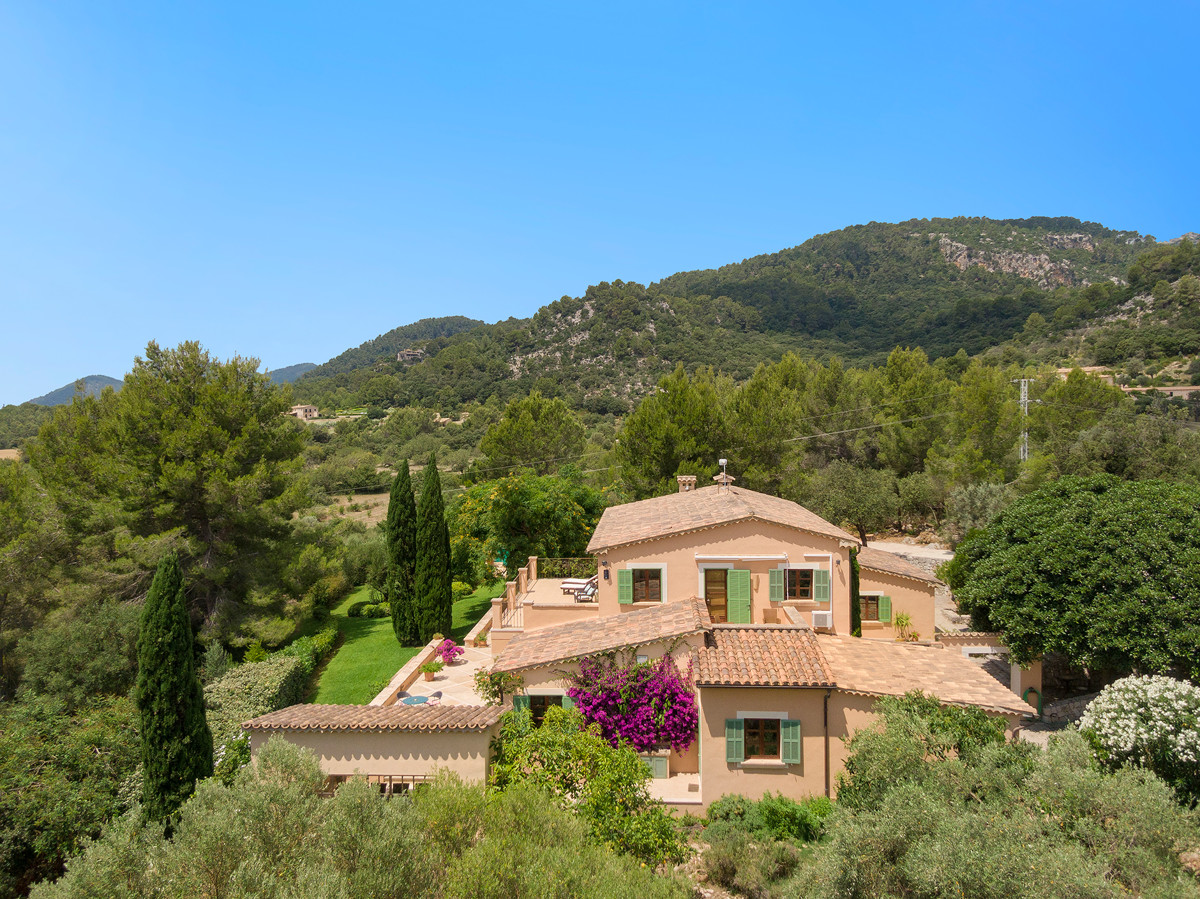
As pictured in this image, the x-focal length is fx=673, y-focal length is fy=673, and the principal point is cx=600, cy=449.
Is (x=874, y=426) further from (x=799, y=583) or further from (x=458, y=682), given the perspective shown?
(x=458, y=682)

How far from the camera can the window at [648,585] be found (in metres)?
17.1

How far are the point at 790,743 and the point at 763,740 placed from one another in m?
0.48

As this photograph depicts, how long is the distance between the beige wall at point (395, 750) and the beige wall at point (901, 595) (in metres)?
13.6

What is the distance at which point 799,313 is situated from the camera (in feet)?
382

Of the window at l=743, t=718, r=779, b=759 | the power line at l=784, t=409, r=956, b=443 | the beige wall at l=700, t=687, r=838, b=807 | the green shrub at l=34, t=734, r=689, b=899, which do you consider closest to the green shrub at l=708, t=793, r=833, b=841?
the beige wall at l=700, t=687, r=838, b=807

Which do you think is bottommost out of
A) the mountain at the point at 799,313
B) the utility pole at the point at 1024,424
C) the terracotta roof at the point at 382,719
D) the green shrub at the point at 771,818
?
the green shrub at the point at 771,818

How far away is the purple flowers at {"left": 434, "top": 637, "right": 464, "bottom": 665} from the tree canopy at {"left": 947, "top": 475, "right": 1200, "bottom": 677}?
14.0 meters

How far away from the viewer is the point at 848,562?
1730cm

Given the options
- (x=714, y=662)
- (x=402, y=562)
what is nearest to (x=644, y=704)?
(x=714, y=662)

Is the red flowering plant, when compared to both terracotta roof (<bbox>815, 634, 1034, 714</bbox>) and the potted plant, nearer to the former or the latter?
terracotta roof (<bbox>815, 634, 1034, 714</bbox>)

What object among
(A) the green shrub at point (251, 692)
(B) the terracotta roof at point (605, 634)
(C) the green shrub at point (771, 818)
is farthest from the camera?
(A) the green shrub at point (251, 692)

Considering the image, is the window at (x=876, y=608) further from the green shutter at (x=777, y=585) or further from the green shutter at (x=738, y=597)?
the green shutter at (x=738, y=597)

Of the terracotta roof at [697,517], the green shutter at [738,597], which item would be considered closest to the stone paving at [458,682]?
the terracotta roof at [697,517]

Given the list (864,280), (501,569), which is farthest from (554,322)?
(501,569)
